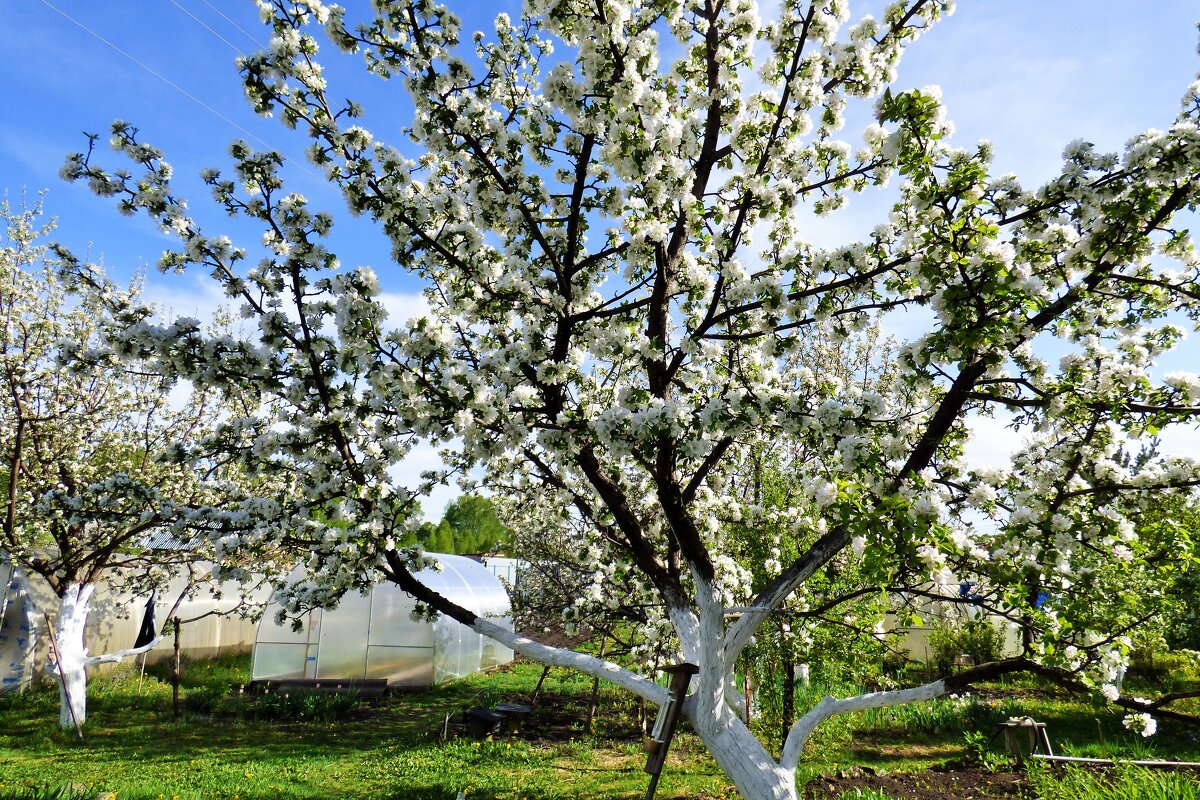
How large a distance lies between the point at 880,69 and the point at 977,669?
473 cm

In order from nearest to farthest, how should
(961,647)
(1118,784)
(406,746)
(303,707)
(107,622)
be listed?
(1118,784) < (406,746) < (303,707) < (961,647) < (107,622)

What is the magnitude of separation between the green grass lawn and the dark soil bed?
1.50 feet

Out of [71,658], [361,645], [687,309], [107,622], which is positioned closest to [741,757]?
[687,309]

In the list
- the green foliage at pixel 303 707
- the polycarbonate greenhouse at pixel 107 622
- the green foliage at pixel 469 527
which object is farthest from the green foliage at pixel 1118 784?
the green foliage at pixel 469 527

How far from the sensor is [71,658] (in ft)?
38.0

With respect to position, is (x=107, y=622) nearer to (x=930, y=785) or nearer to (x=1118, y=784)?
(x=930, y=785)

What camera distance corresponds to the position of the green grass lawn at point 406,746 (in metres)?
8.49

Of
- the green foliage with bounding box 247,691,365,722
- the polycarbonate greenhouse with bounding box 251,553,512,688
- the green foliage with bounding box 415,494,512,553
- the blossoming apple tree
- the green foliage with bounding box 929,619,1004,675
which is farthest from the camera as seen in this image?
the green foliage with bounding box 415,494,512,553

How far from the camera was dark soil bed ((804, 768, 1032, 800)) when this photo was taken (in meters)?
7.20

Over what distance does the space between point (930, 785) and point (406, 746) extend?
307 inches

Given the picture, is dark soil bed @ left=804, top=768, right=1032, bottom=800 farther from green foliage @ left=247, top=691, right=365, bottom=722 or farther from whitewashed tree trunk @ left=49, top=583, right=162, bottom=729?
whitewashed tree trunk @ left=49, top=583, right=162, bottom=729

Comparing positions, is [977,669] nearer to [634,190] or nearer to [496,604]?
[634,190]

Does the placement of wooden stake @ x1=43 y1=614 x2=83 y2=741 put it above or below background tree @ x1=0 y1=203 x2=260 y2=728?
below

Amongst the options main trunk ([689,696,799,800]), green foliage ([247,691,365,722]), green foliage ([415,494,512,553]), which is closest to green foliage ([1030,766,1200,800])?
main trunk ([689,696,799,800])
